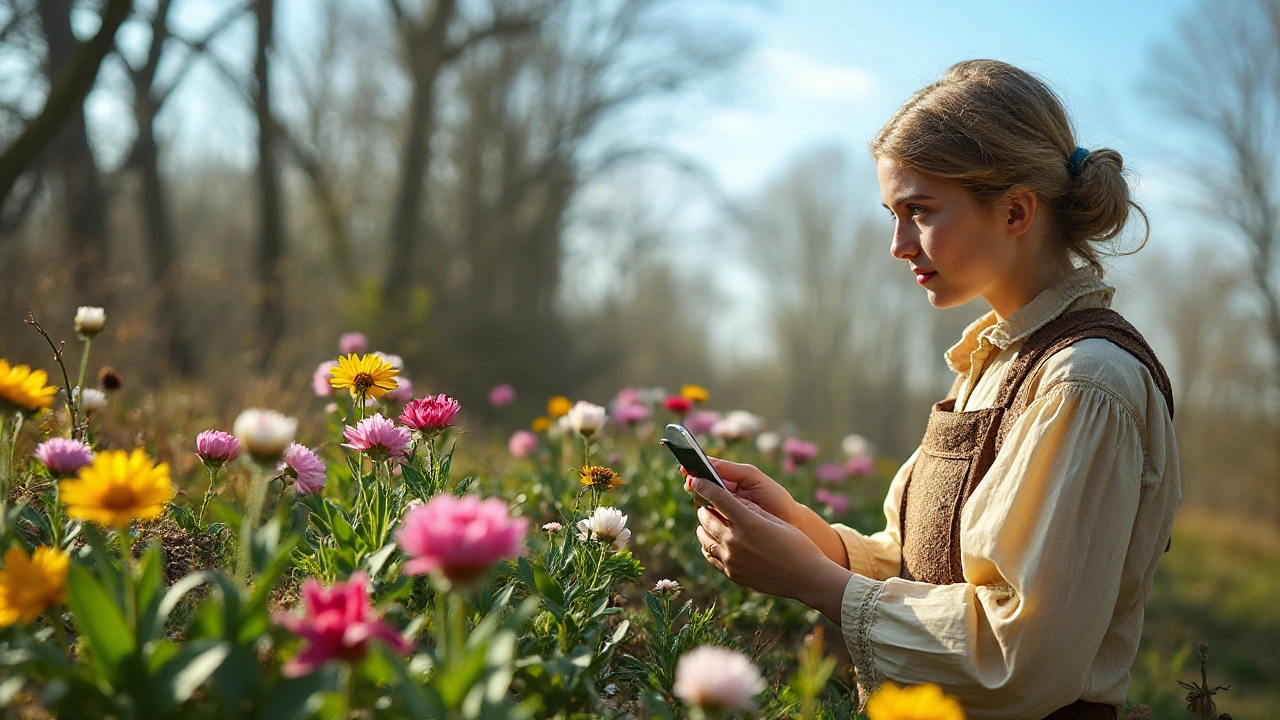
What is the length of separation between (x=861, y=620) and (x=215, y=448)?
1.18 metres

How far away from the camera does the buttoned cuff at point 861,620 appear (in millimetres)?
1545

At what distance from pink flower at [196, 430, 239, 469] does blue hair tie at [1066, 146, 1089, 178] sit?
5.57ft

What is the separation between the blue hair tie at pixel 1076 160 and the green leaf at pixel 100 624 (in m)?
1.80

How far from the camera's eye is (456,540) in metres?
0.82

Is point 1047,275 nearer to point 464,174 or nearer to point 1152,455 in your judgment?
point 1152,455

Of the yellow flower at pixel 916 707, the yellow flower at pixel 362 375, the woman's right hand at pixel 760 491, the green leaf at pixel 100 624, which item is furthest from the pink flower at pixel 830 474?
the green leaf at pixel 100 624

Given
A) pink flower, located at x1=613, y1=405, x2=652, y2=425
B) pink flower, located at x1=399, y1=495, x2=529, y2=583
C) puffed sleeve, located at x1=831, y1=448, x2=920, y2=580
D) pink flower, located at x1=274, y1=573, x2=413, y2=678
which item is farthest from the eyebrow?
pink flower, located at x1=613, y1=405, x2=652, y2=425

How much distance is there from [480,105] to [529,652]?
15717mm

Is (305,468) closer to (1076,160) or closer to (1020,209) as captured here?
(1020,209)

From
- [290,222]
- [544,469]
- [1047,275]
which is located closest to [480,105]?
[290,222]

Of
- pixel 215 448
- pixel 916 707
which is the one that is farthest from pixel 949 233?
pixel 215 448

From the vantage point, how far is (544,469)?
313cm

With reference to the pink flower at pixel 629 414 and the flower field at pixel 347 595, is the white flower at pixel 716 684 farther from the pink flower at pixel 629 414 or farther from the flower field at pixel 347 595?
the pink flower at pixel 629 414

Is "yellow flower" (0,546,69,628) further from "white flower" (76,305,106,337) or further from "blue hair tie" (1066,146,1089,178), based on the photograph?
"blue hair tie" (1066,146,1089,178)
